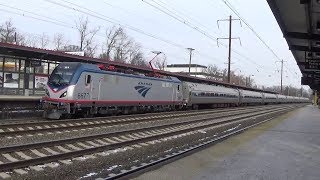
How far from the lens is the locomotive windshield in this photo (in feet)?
73.9

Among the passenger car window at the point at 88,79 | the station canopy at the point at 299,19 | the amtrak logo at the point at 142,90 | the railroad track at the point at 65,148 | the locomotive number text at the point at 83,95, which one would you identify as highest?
the station canopy at the point at 299,19

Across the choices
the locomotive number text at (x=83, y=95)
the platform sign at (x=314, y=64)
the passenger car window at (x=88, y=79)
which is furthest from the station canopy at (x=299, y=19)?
the locomotive number text at (x=83, y=95)

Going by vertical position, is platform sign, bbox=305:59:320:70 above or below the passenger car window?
above

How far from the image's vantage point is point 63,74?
22781mm

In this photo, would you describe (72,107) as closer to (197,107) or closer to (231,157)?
(231,157)

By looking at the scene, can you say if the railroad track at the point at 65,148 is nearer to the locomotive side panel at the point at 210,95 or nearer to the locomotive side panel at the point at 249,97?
the locomotive side panel at the point at 210,95

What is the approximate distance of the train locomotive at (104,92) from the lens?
73.3 ft

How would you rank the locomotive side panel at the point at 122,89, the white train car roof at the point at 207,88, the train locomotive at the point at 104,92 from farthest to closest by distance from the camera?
1. the white train car roof at the point at 207,88
2. the locomotive side panel at the point at 122,89
3. the train locomotive at the point at 104,92

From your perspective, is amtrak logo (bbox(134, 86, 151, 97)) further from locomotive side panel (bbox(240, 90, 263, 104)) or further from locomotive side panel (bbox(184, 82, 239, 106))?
locomotive side panel (bbox(240, 90, 263, 104))

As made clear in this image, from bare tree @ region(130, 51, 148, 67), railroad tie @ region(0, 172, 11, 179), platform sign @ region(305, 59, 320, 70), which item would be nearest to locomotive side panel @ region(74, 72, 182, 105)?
platform sign @ region(305, 59, 320, 70)

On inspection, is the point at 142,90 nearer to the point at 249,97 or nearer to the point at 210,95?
the point at 210,95

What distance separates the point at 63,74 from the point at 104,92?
9.92ft

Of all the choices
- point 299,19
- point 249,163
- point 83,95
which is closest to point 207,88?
point 83,95

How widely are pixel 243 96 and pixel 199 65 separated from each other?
95.6m
